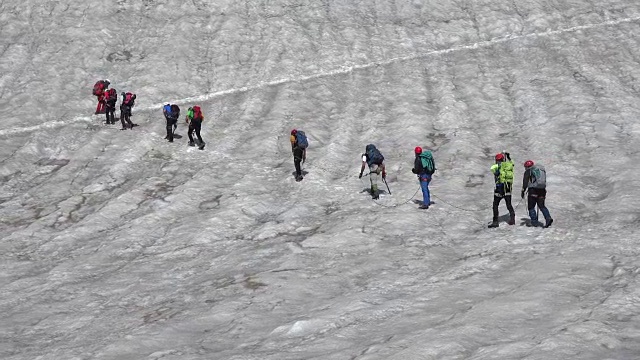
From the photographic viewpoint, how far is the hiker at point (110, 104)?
32.2 meters

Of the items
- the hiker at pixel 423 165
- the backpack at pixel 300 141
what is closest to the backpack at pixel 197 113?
the backpack at pixel 300 141

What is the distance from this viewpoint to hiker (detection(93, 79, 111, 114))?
34059 millimetres

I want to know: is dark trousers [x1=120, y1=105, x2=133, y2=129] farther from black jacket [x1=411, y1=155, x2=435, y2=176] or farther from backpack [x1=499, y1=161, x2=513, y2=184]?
backpack [x1=499, y1=161, x2=513, y2=184]

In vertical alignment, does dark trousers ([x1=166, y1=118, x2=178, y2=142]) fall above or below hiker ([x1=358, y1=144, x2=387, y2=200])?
above

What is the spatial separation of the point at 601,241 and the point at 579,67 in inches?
766

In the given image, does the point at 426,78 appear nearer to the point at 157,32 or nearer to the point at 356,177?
the point at 356,177

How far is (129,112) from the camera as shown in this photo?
32.2 m

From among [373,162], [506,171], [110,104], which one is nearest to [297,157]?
[373,162]

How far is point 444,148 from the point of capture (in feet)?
96.1

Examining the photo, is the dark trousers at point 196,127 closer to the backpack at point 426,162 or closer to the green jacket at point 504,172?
the backpack at point 426,162

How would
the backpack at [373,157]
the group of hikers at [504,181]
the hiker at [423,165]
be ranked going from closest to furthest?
1. the group of hikers at [504,181]
2. the hiker at [423,165]
3. the backpack at [373,157]

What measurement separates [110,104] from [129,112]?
88 centimetres

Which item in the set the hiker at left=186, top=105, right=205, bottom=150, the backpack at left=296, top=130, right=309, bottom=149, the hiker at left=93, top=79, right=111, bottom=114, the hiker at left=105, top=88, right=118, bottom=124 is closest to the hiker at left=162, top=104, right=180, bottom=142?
the hiker at left=186, top=105, right=205, bottom=150

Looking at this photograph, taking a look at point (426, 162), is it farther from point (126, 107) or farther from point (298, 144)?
point (126, 107)
